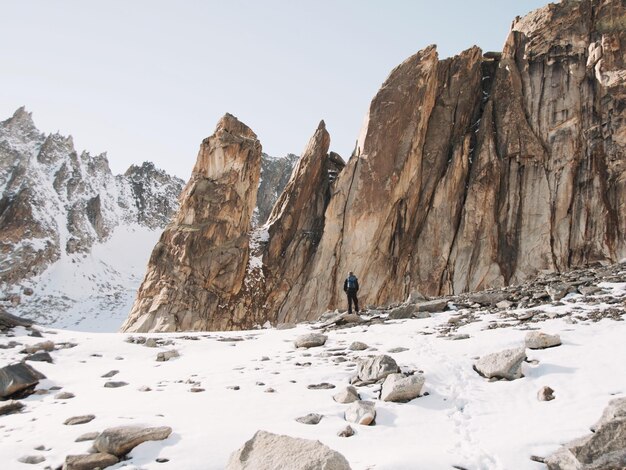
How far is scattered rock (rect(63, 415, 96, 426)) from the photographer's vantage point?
27.3 feet

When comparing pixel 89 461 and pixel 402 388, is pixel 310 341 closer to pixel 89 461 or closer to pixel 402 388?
pixel 402 388

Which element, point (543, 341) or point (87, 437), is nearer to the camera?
point (87, 437)

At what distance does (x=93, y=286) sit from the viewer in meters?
106

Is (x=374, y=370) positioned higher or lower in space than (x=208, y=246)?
lower

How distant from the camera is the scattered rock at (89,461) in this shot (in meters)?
6.62

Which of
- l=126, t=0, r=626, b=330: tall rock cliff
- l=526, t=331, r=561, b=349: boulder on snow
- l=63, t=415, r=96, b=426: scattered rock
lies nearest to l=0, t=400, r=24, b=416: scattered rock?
l=63, t=415, r=96, b=426: scattered rock

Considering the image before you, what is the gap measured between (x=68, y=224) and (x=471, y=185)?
101149mm

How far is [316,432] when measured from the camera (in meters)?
7.39

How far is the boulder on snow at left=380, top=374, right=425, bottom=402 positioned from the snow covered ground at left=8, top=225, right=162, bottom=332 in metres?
81.8

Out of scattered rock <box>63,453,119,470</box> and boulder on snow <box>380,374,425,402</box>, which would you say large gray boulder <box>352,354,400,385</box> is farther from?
scattered rock <box>63,453,119,470</box>

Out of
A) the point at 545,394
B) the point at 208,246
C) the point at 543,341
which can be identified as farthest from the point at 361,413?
the point at 208,246

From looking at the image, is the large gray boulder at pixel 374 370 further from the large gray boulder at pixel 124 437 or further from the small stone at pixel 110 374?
the small stone at pixel 110 374

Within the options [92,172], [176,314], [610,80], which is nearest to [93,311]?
[92,172]

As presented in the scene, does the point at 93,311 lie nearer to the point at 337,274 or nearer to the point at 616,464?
the point at 337,274
